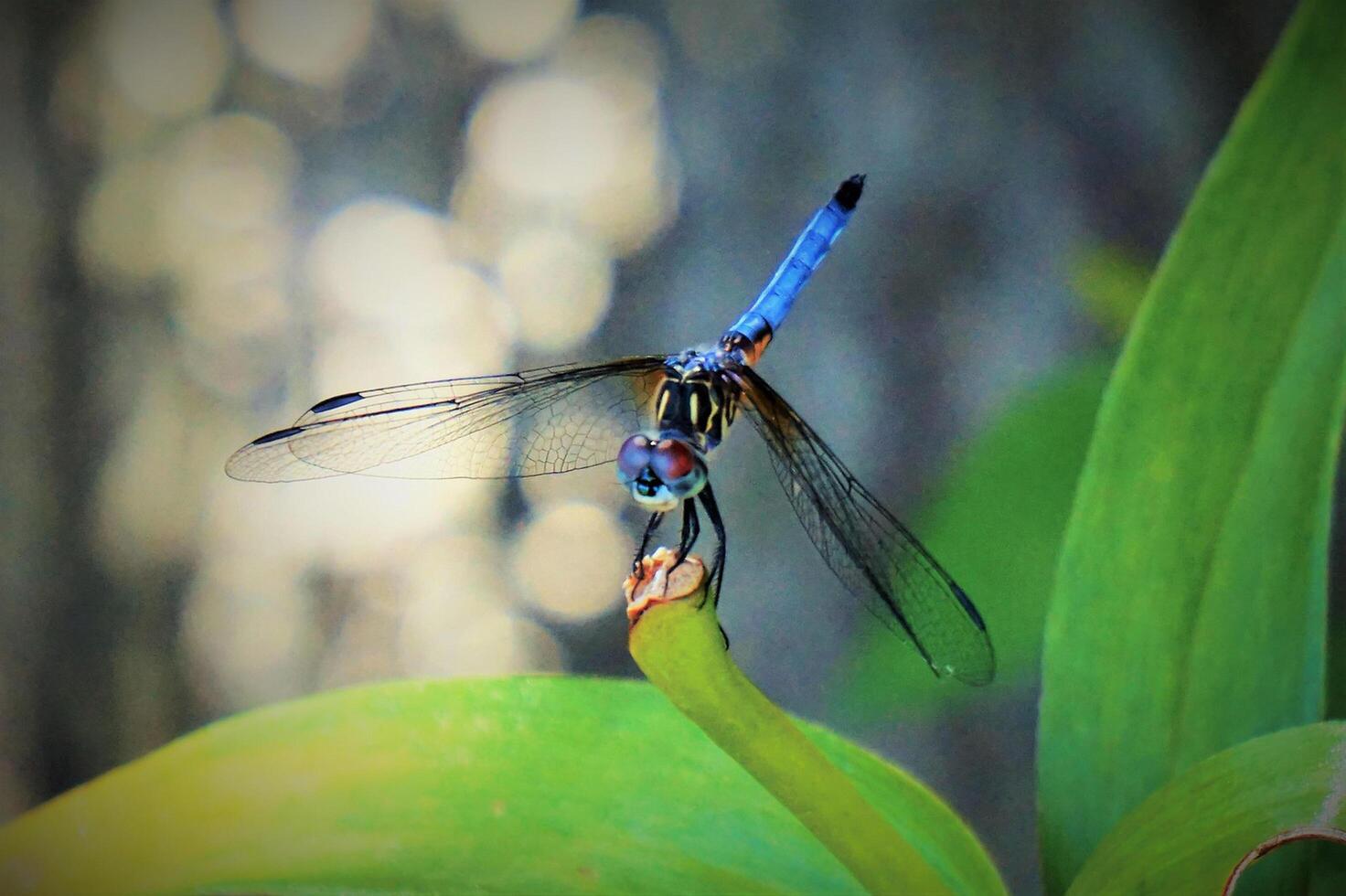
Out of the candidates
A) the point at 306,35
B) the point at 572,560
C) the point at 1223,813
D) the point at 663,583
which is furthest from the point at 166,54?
the point at 1223,813

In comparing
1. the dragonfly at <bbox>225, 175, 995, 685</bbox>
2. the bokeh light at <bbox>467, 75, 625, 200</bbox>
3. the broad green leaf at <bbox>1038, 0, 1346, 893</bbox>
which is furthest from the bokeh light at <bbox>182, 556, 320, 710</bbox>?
the broad green leaf at <bbox>1038, 0, 1346, 893</bbox>

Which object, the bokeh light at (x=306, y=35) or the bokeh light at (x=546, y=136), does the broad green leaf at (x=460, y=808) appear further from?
the bokeh light at (x=306, y=35)

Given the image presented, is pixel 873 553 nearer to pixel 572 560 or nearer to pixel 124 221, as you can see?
pixel 572 560

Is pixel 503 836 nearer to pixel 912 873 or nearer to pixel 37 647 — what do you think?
pixel 912 873

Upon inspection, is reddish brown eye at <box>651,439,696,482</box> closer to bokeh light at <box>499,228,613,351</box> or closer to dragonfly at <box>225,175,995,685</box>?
dragonfly at <box>225,175,995,685</box>

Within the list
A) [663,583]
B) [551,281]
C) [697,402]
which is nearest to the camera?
[663,583]

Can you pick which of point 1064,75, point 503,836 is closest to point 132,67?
point 503,836
